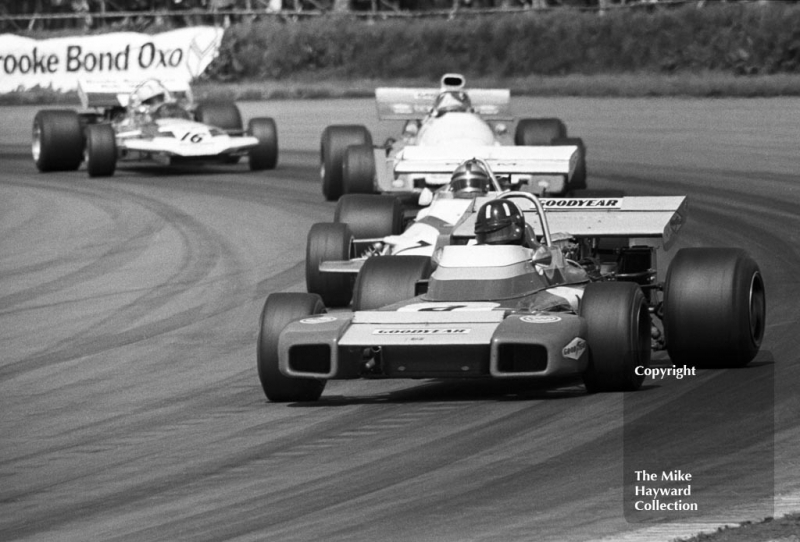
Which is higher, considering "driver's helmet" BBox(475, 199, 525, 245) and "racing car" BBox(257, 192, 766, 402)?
"driver's helmet" BBox(475, 199, 525, 245)

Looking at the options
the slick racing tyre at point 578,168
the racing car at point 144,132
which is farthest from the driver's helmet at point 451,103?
the racing car at point 144,132

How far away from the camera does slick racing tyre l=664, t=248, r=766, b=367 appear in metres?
10.5

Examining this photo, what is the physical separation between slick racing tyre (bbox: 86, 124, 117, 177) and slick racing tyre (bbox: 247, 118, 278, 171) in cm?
209

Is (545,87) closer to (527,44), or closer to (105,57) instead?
(527,44)

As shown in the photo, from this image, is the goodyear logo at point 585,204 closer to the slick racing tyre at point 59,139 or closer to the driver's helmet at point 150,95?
the driver's helmet at point 150,95

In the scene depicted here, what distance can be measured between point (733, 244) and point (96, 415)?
8.71m

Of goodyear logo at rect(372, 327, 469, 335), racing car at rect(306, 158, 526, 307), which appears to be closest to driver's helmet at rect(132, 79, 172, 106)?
racing car at rect(306, 158, 526, 307)

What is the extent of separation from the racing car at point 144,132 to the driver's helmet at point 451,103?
3913mm

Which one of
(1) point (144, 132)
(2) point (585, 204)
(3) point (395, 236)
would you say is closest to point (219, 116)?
(1) point (144, 132)

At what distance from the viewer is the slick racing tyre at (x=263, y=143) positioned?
25.6m

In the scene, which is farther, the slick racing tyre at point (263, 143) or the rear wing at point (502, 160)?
the slick racing tyre at point (263, 143)

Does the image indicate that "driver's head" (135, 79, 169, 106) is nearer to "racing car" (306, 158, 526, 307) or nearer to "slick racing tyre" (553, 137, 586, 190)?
"slick racing tyre" (553, 137, 586, 190)

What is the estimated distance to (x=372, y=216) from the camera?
1547 centimetres

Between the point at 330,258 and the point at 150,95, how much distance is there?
1283 cm
